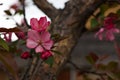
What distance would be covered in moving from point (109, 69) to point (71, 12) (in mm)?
444

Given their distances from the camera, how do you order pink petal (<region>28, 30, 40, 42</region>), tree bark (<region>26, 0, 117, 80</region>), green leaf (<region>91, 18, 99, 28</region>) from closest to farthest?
1. pink petal (<region>28, 30, 40, 42</region>)
2. tree bark (<region>26, 0, 117, 80</region>)
3. green leaf (<region>91, 18, 99, 28</region>)

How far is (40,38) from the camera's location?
987 mm

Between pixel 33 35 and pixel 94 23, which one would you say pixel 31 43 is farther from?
pixel 94 23

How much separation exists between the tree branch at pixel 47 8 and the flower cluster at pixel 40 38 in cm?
39

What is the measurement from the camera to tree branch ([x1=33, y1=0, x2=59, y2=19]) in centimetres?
139

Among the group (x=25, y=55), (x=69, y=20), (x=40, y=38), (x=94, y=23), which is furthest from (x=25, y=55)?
(x=94, y=23)

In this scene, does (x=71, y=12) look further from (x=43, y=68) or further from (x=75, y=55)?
(x=75, y=55)

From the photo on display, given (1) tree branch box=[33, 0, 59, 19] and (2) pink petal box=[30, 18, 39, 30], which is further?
(1) tree branch box=[33, 0, 59, 19]

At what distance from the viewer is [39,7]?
4.73ft

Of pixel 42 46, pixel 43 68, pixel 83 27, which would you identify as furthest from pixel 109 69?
pixel 42 46

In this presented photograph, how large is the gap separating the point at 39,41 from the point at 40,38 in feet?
0.08

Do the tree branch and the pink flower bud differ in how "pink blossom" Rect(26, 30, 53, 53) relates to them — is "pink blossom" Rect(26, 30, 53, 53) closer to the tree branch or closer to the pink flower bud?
the pink flower bud

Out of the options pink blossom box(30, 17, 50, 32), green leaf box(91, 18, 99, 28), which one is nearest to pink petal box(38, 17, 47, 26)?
pink blossom box(30, 17, 50, 32)

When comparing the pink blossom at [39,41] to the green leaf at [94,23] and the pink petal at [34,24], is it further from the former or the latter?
the green leaf at [94,23]
